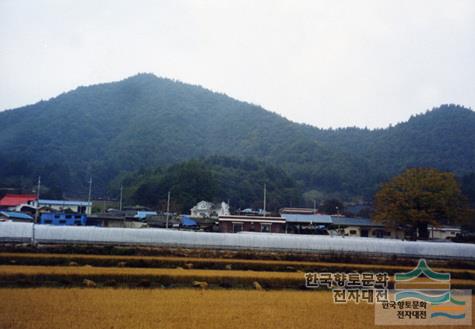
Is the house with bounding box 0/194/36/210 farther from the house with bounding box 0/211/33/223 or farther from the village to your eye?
the house with bounding box 0/211/33/223

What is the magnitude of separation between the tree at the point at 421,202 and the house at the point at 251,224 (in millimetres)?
10659

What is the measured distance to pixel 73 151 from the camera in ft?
313

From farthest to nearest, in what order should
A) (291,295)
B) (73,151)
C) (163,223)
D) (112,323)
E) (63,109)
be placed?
(63,109) → (73,151) → (163,223) → (291,295) → (112,323)

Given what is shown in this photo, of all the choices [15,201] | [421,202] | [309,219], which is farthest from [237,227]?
[15,201]

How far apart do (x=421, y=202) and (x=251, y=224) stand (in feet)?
59.2

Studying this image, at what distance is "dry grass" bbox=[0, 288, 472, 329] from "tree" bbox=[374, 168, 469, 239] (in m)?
30.1

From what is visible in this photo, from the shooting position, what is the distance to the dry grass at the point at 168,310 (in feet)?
38.3

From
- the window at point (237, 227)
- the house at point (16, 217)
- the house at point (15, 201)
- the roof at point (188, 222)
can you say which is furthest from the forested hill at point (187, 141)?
the window at point (237, 227)

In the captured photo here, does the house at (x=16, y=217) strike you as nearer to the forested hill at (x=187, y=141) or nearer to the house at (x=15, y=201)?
the house at (x=15, y=201)

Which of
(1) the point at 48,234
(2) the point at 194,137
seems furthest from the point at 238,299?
(2) the point at 194,137

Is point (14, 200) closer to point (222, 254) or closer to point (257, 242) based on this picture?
point (222, 254)

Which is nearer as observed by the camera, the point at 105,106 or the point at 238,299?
the point at 238,299

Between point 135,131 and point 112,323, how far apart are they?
322ft

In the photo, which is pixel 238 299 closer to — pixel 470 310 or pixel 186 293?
pixel 186 293
